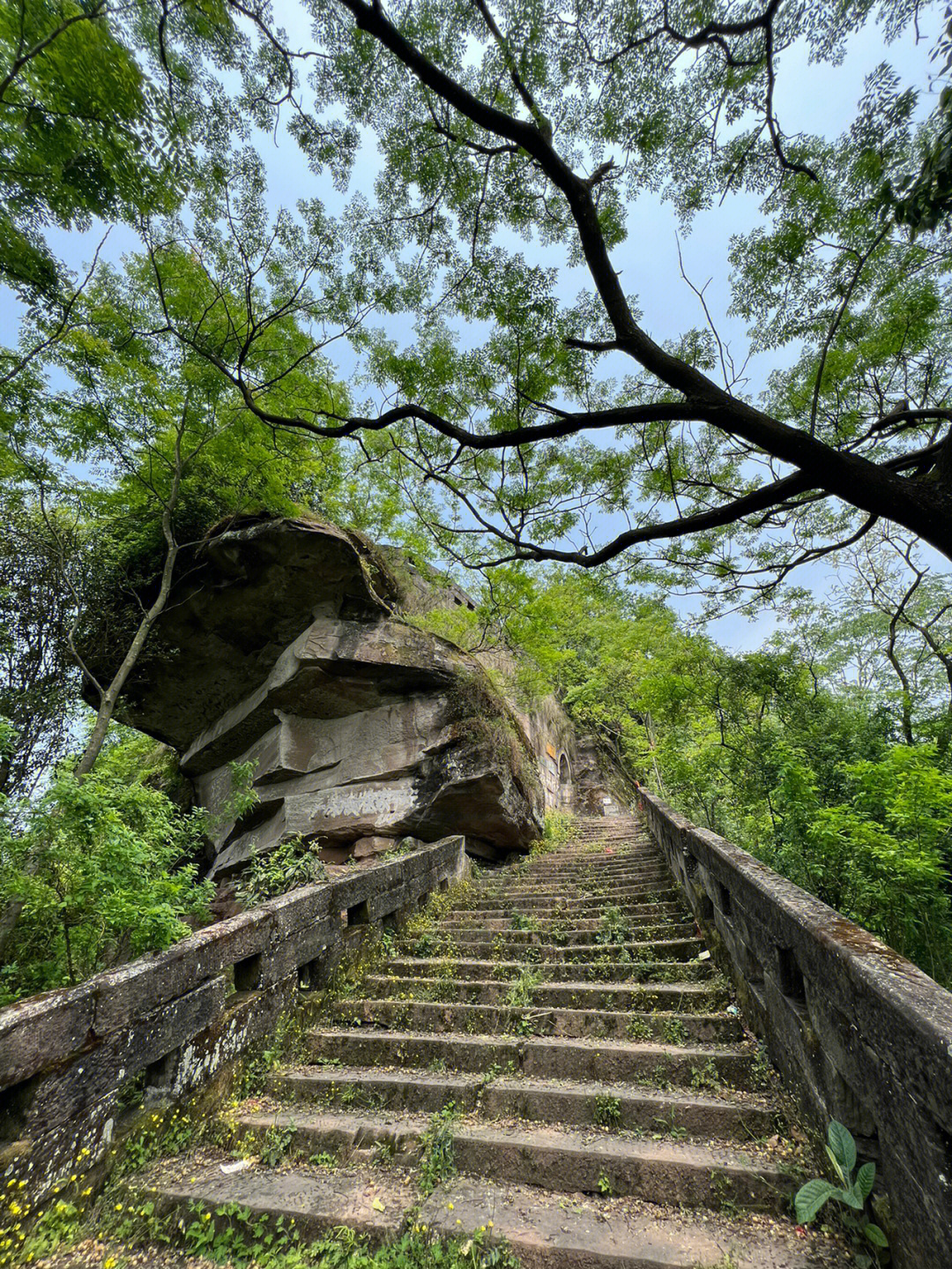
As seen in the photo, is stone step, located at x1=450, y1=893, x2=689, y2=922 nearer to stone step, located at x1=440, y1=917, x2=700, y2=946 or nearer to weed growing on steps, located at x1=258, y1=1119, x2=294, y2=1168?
stone step, located at x1=440, y1=917, x2=700, y2=946

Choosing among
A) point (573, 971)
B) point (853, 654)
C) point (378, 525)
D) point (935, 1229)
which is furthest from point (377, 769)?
point (853, 654)

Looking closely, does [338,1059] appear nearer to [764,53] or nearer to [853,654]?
[764,53]

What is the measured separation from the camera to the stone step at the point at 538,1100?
2373 millimetres

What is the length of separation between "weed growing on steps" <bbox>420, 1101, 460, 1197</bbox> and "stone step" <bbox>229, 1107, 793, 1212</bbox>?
0.09ft

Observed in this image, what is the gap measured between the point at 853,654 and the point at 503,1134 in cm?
1393

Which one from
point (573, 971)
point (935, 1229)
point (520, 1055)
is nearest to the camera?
point (935, 1229)

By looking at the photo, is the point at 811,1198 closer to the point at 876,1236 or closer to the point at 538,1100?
the point at 876,1236

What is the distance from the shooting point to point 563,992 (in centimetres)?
356

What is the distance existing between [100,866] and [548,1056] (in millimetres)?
3296

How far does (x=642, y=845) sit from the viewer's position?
941 centimetres

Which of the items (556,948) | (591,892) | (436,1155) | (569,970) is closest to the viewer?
(436,1155)

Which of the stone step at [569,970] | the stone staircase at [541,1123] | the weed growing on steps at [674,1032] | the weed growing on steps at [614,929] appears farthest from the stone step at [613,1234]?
the weed growing on steps at [614,929]

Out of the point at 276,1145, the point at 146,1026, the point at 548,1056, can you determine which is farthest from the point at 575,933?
the point at 146,1026

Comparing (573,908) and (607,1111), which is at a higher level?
(573,908)
